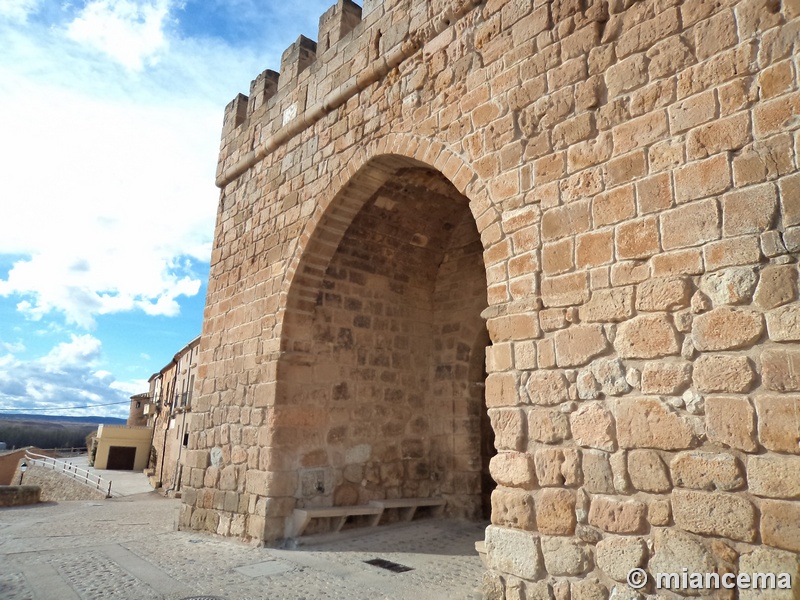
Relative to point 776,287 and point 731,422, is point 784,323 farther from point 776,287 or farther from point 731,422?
point 731,422

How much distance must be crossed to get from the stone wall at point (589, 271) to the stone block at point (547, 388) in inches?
0.6

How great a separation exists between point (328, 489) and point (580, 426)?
303 cm

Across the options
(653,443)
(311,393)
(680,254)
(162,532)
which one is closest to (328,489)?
(311,393)

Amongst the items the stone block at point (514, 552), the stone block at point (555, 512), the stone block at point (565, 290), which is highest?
the stone block at point (565, 290)

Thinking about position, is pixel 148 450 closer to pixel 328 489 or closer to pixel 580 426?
pixel 328 489

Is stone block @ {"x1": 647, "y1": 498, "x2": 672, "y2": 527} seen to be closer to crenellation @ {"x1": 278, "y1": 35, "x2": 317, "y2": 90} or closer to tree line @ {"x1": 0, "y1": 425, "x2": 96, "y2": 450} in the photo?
crenellation @ {"x1": 278, "y1": 35, "x2": 317, "y2": 90}

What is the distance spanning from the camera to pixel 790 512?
1.98 metres

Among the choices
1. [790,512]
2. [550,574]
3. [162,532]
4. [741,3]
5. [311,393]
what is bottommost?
[162,532]

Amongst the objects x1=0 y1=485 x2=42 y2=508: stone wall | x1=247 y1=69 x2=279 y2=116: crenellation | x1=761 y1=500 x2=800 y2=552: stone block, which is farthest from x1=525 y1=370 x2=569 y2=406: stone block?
→ x1=0 y1=485 x2=42 y2=508: stone wall

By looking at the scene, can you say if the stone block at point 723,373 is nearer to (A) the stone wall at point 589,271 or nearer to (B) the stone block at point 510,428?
(A) the stone wall at point 589,271

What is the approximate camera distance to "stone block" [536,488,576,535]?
262 centimetres

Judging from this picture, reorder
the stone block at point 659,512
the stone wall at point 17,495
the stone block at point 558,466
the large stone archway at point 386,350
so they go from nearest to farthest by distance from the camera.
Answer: the stone block at point 659,512 → the stone block at point 558,466 → the large stone archway at point 386,350 → the stone wall at point 17,495

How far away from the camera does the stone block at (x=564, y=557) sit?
2.53 metres

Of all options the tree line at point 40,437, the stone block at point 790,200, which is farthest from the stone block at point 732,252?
the tree line at point 40,437
